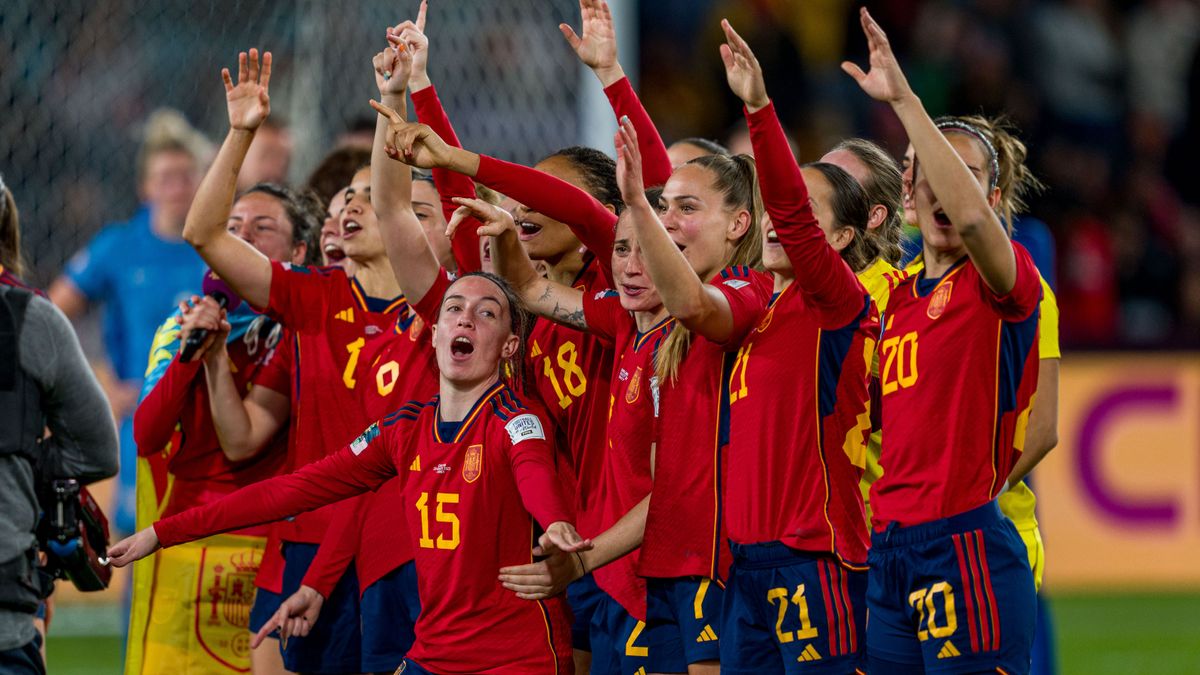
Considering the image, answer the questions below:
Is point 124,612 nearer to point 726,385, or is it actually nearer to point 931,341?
point 726,385

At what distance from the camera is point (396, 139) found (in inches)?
169

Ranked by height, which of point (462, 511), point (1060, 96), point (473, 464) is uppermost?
point (1060, 96)

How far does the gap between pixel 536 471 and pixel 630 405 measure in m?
0.34

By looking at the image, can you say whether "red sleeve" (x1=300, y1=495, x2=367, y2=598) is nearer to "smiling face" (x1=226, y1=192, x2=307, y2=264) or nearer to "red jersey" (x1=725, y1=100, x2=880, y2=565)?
"smiling face" (x1=226, y1=192, x2=307, y2=264)

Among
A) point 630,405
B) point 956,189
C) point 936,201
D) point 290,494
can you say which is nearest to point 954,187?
point 956,189

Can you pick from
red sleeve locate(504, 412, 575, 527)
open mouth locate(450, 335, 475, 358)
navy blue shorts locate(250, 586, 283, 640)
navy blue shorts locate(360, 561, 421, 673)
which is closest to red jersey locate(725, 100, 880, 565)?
red sleeve locate(504, 412, 575, 527)

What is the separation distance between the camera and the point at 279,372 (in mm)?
5273

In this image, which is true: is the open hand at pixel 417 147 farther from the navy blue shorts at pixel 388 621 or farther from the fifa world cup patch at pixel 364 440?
the navy blue shorts at pixel 388 621

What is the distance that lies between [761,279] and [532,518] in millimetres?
866

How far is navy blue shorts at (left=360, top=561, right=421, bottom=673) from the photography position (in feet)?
15.3

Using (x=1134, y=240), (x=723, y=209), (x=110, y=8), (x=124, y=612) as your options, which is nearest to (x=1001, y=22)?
(x=1134, y=240)

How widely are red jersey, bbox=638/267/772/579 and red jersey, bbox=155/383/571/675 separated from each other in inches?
11.4

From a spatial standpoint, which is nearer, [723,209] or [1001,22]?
[723,209]

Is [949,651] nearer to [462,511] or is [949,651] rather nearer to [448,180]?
[462,511]
